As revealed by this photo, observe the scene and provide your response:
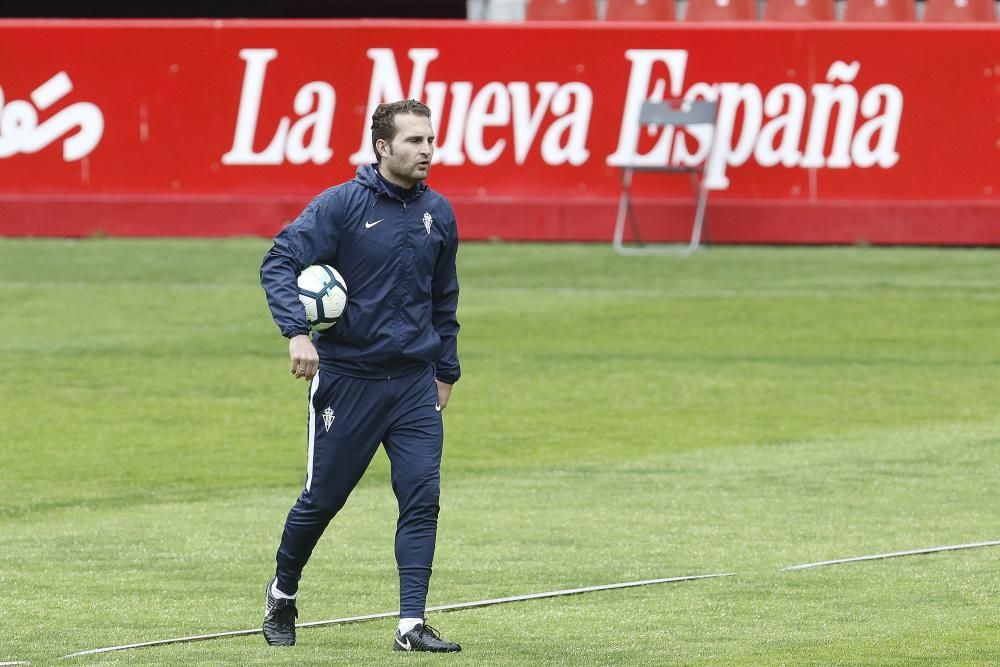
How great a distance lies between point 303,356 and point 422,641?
1050 millimetres

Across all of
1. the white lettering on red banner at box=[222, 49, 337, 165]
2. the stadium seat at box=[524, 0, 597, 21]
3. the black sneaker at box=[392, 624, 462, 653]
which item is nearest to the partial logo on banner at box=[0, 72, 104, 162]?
the white lettering on red banner at box=[222, 49, 337, 165]

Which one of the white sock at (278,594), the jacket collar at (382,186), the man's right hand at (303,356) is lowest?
the white sock at (278,594)

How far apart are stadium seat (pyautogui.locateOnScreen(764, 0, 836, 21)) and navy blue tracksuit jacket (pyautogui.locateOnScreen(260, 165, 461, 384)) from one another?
1605cm

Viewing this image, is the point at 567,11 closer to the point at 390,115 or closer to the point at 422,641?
the point at 390,115

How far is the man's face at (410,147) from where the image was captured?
6.95 meters

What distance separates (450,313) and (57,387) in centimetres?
760

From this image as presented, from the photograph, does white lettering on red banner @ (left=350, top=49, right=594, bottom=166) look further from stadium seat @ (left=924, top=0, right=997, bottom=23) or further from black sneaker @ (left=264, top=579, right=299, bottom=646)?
black sneaker @ (left=264, top=579, right=299, bottom=646)

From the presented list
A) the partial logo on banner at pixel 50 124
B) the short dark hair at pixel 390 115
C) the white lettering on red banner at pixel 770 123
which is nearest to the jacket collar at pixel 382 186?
the short dark hair at pixel 390 115

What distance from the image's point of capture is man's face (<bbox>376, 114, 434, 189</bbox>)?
273 inches

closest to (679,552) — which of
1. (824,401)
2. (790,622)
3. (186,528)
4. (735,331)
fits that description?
(790,622)

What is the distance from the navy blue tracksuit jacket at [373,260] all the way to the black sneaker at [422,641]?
2.83 ft

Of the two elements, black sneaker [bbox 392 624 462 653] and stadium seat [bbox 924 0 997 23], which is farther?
stadium seat [bbox 924 0 997 23]

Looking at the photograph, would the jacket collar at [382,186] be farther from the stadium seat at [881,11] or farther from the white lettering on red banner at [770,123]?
the stadium seat at [881,11]

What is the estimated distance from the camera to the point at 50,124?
2181 centimetres
